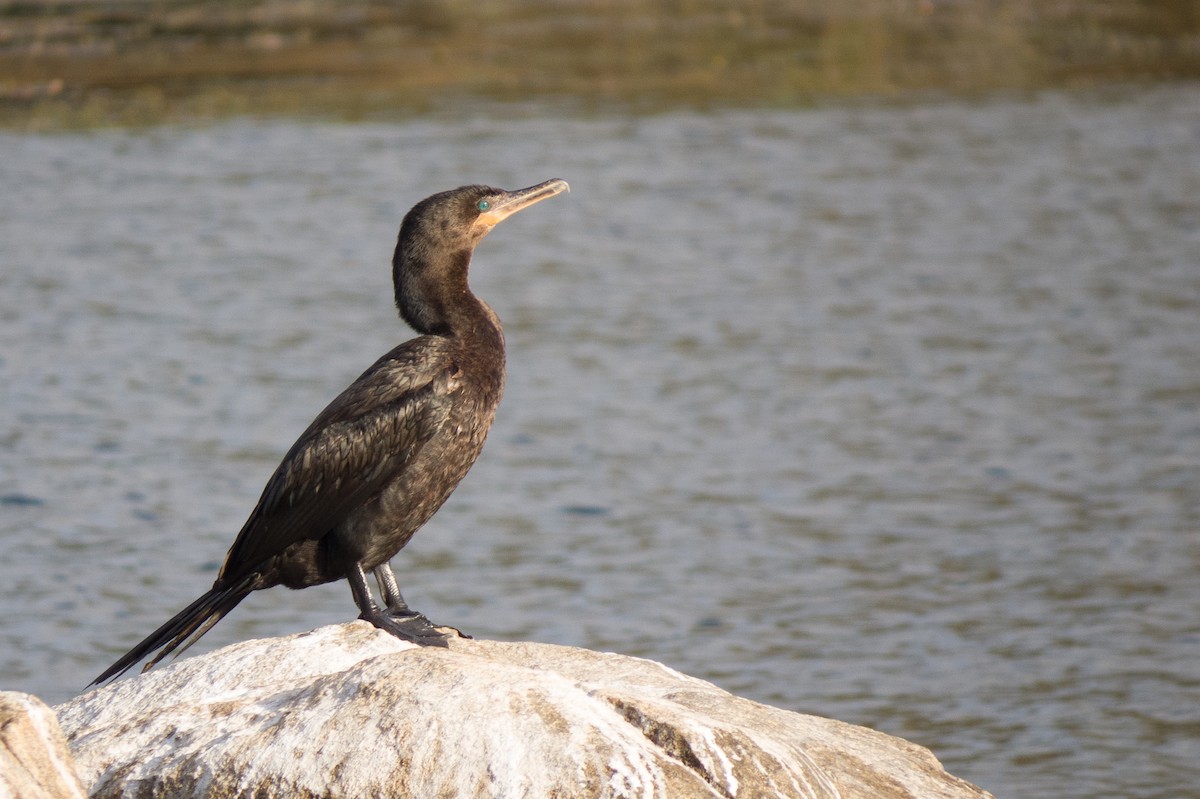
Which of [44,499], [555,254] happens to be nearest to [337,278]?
[555,254]

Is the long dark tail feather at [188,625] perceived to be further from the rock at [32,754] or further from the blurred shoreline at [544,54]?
the blurred shoreline at [544,54]

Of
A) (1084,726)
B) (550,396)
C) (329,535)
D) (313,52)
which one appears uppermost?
(313,52)

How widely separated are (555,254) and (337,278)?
2.52 m

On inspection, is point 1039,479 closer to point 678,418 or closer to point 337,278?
point 678,418

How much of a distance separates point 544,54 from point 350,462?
80.0ft

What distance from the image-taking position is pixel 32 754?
480 centimetres

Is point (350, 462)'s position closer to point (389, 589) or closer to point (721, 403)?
point (389, 589)

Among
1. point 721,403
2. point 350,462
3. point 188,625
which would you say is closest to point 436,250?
point 350,462

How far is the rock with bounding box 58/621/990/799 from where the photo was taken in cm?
498

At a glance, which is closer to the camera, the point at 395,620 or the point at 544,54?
the point at 395,620

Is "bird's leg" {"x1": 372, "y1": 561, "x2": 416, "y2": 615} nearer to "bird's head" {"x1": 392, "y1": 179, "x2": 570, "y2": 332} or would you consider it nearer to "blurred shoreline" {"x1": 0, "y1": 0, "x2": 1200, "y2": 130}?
"bird's head" {"x1": 392, "y1": 179, "x2": 570, "y2": 332}

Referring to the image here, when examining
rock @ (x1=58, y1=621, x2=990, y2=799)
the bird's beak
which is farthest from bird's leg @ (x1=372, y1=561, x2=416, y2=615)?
the bird's beak

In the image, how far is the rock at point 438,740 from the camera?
4984 millimetres

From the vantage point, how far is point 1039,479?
42.7 feet
